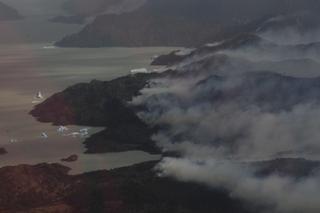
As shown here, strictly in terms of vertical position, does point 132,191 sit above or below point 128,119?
below

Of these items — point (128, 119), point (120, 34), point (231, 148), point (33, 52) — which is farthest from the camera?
point (120, 34)

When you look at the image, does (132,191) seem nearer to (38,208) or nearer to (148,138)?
(38,208)

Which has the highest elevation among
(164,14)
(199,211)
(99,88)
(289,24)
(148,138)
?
(164,14)

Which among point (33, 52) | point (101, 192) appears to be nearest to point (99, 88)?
point (101, 192)

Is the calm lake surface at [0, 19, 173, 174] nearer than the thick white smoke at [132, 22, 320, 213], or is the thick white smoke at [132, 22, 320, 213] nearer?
the thick white smoke at [132, 22, 320, 213]

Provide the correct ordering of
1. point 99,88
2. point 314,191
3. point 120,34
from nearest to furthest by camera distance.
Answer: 1. point 314,191
2. point 99,88
3. point 120,34

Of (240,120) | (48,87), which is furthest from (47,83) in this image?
(240,120)

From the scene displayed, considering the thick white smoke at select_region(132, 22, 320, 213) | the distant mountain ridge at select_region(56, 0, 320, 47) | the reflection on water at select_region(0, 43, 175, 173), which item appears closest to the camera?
the thick white smoke at select_region(132, 22, 320, 213)

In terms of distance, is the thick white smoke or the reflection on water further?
the reflection on water

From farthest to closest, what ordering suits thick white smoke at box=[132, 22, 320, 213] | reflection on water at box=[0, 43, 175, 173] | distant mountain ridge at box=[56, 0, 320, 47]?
distant mountain ridge at box=[56, 0, 320, 47], reflection on water at box=[0, 43, 175, 173], thick white smoke at box=[132, 22, 320, 213]

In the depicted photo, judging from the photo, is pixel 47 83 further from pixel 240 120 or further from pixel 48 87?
pixel 240 120
